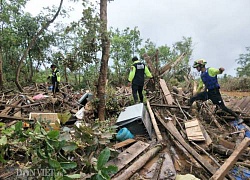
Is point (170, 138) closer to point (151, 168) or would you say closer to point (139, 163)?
point (151, 168)

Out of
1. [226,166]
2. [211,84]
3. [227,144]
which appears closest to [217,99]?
[211,84]

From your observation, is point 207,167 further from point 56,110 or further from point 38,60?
point 38,60

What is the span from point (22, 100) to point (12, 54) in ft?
31.4

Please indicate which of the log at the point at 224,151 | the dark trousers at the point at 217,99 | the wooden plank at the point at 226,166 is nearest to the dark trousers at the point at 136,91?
the dark trousers at the point at 217,99

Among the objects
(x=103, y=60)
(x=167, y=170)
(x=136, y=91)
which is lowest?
(x=167, y=170)

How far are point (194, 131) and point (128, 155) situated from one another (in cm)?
187

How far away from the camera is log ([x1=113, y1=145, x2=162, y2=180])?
326 centimetres

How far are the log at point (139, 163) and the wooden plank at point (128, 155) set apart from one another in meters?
0.14

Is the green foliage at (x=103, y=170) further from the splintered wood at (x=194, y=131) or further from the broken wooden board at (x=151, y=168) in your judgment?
the splintered wood at (x=194, y=131)

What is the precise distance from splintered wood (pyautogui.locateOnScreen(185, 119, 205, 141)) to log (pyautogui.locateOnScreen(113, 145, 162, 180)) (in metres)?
0.92

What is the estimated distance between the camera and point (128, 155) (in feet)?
12.8

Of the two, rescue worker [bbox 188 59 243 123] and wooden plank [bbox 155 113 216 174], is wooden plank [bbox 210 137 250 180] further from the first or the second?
rescue worker [bbox 188 59 243 123]

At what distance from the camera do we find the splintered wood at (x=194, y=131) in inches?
185

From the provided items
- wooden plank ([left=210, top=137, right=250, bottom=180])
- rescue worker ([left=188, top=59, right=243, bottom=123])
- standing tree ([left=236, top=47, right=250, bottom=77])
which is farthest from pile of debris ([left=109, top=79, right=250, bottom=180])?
standing tree ([left=236, top=47, right=250, bottom=77])
